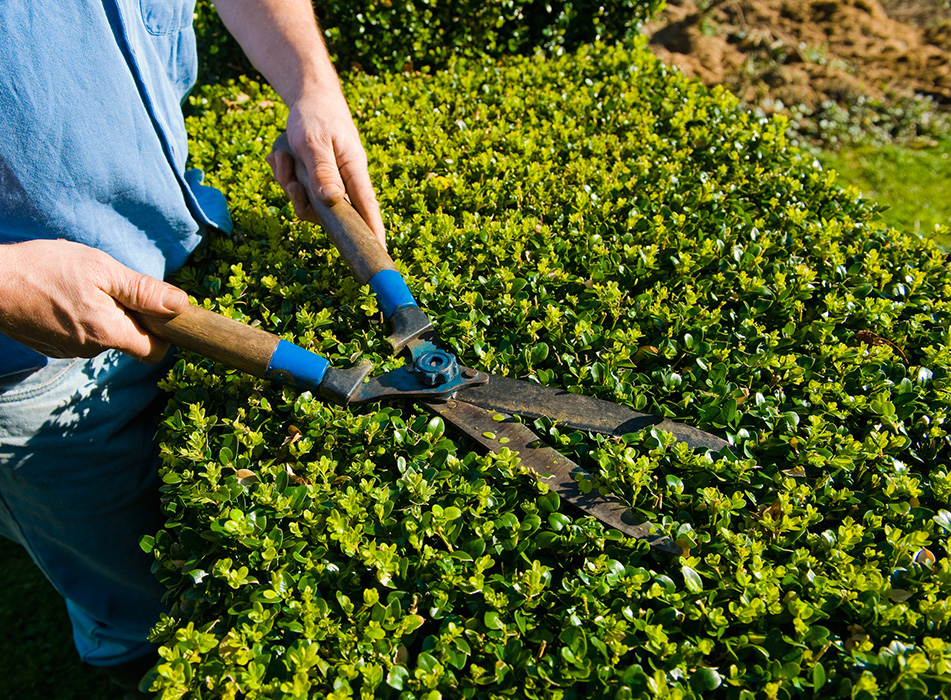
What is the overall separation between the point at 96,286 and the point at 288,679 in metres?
1.31

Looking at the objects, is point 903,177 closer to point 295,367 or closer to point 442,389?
point 442,389

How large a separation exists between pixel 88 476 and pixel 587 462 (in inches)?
77.3

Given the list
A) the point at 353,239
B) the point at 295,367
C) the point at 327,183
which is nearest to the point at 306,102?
the point at 327,183

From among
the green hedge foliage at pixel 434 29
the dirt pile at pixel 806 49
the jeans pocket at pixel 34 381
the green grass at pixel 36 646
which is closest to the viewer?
the jeans pocket at pixel 34 381

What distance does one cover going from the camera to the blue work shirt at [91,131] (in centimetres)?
204

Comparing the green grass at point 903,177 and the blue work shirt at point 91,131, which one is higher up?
the blue work shirt at point 91,131

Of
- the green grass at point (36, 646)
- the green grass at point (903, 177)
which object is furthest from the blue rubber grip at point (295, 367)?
the green grass at point (903, 177)

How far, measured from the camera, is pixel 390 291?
7.63ft

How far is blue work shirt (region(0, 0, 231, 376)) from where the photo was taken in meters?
2.04

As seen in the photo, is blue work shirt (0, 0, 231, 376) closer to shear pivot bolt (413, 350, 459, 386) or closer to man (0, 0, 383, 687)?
man (0, 0, 383, 687)

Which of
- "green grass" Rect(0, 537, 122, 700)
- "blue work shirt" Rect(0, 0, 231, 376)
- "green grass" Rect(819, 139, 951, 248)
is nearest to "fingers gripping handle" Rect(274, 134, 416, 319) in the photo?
"blue work shirt" Rect(0, 0, 231, 376)

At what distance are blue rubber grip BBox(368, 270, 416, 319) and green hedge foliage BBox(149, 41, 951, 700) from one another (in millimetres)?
127

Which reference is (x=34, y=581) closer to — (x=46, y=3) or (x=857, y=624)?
(x=46, y=3)

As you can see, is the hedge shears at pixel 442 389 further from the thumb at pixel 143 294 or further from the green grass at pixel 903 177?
the green grass at pixel 903 177
